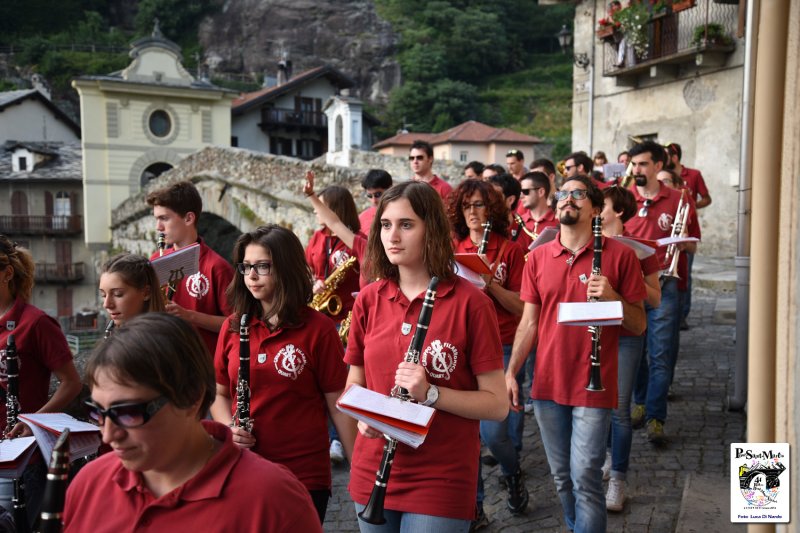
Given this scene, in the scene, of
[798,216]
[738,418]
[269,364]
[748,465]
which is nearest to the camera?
[798,216]

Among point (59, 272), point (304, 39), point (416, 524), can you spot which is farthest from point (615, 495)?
point (304, 39)

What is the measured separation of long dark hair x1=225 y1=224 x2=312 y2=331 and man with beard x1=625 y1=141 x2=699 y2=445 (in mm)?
3685

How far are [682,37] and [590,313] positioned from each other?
1594 cm

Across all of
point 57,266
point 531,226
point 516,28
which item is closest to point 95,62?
point 57,266

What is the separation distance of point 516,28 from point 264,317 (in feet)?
244

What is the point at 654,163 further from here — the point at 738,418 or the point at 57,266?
the point at 57,266

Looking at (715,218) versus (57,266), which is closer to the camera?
(715,218)

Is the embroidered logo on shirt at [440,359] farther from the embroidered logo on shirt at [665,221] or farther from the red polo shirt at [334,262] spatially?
the embroidered logo on shirt at [665,221]

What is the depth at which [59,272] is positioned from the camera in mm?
38688

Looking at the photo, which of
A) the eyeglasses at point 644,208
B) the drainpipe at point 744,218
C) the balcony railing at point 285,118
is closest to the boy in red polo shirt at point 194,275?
the eyeglasses at point 644,208

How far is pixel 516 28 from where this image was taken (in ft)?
238

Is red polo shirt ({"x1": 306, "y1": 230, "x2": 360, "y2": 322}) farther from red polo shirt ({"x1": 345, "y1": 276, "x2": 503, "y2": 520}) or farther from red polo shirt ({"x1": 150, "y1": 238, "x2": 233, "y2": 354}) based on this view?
red polo shirt ({"x1": 345, "y1": 276, "x2": 503, "y2": 520})

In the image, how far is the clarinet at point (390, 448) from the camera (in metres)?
2.67

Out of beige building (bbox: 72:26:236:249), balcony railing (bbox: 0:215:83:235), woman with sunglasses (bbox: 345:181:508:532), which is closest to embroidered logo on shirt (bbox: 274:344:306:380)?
woman with sunglasses (bbox: 345:181:508:532)
